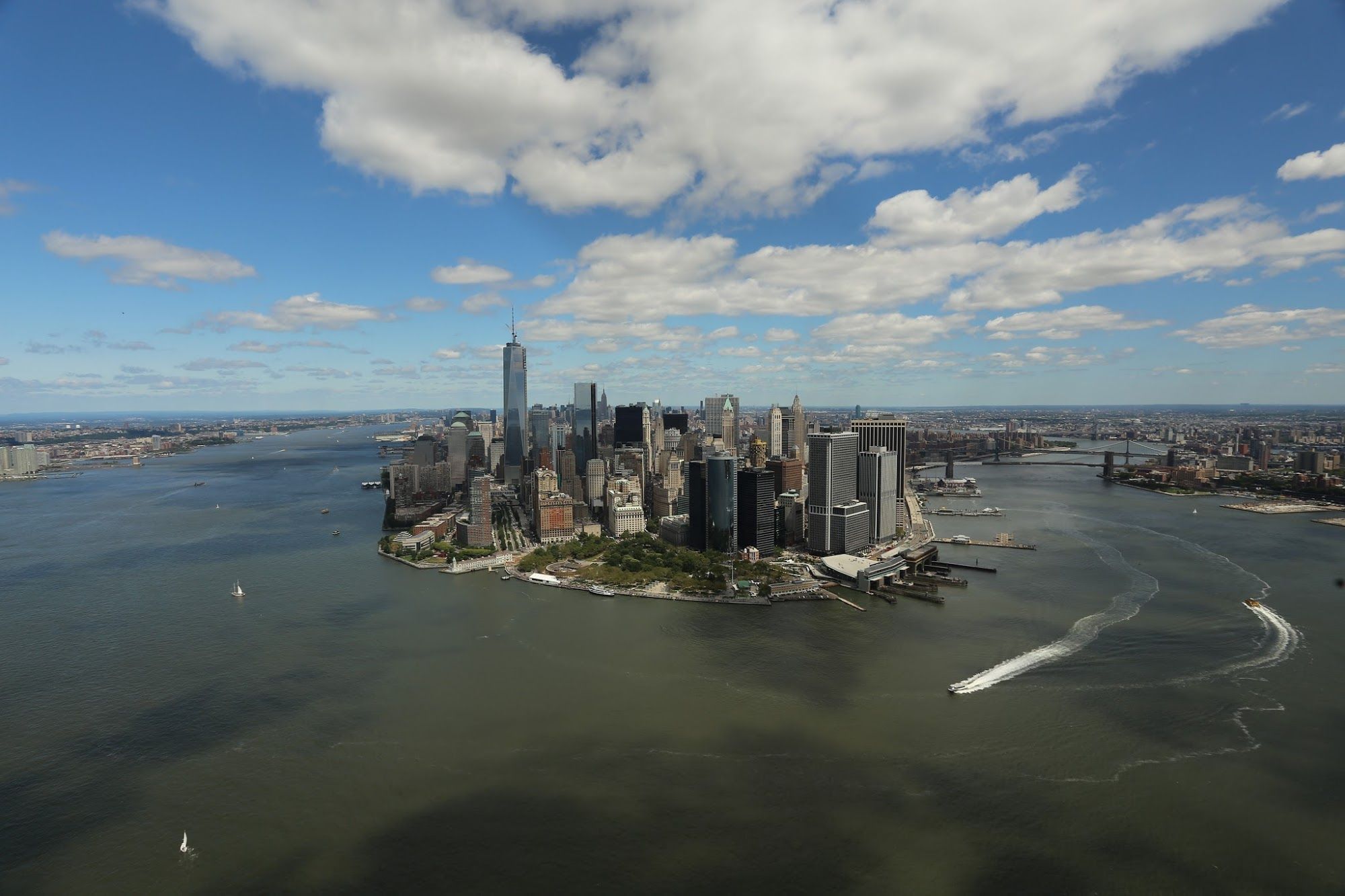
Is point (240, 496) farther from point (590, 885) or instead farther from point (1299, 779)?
point (1299, 779)

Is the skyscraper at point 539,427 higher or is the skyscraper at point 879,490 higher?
the skyscraper at point 539,427

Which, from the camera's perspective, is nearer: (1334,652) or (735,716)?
(735,716)

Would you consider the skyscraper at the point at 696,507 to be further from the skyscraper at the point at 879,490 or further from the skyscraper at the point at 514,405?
the skyscraper at the point at 514,405

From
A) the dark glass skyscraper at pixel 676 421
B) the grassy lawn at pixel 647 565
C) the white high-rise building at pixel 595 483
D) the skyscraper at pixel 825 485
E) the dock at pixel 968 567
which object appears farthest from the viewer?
the dark glass skyscraper at pixel 676 421

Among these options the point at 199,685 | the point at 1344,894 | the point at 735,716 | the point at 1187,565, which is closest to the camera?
the point at 1344,894

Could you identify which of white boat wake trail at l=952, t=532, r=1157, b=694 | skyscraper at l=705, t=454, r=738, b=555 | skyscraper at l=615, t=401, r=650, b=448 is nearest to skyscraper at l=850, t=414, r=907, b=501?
skyscraper at l=705, t=454, r=738, b=555

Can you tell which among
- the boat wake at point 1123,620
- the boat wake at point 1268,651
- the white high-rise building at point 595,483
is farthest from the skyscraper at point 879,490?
the white high-rise building at point 595,483

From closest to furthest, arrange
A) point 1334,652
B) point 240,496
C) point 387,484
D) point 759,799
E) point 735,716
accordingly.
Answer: point 759,799, point 735,716, point 1334,652, point 240,496, point 387,484

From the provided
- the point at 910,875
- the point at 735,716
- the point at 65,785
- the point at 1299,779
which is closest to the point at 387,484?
the point at 65,785
